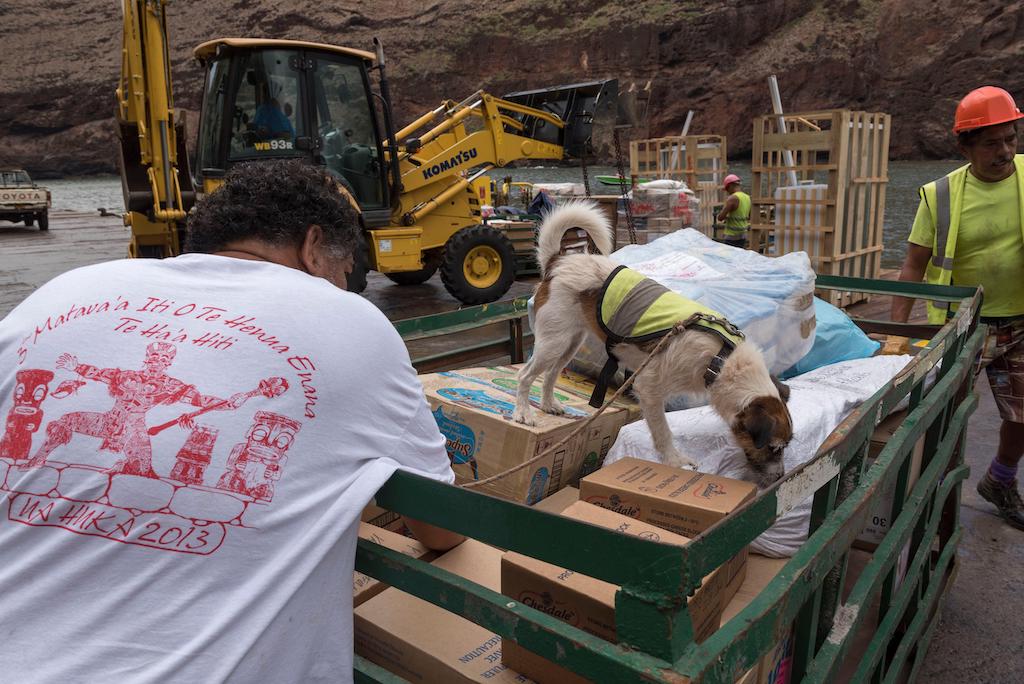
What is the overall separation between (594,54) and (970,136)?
7534cm

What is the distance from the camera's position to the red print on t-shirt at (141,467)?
1.15m

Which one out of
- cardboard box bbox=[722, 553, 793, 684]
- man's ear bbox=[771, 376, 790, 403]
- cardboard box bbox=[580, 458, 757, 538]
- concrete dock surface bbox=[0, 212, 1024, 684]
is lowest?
concrete dock surface bbox=[0, 212, 1024, 684]

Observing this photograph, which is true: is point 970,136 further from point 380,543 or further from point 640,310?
point 380,543

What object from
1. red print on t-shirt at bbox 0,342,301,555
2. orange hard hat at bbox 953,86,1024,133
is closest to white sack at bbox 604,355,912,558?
orange hard hat at bbox 953,86,1024,133

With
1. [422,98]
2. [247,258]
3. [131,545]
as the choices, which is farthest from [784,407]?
[422,98]

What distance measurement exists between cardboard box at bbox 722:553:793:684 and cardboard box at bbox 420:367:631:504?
0.71m

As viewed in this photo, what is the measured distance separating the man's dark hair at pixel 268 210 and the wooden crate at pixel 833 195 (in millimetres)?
6452

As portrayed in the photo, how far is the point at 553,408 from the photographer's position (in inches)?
114

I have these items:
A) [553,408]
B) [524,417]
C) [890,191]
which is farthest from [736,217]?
[890,191]

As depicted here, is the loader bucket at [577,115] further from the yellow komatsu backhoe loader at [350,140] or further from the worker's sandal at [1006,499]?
the worker's sandal at [1006,499]

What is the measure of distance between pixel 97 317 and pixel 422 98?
76928 millimetres

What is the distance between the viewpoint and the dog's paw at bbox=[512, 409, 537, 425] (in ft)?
8.57

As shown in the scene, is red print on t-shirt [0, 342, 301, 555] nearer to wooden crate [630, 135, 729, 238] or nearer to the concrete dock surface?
the concrete dock surface

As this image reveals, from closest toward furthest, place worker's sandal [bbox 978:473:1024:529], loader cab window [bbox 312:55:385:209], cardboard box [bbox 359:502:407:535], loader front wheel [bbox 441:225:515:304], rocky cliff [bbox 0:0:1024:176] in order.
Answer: cardboard box [bbox 359:502:407:535] < worker's sandal [bbox 978:473:1024:529] < loader cab window [bbox 312:55:385:209] < loader front wheel [bbox 441:225:515:304] < rocky cliff [bbox 0:0:1024:176]
